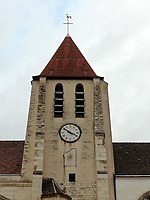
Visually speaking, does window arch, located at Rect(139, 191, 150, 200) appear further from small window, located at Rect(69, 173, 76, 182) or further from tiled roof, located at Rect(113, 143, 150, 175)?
small window, located at Rect(69, 173, 76, 182)

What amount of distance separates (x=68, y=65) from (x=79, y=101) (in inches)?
122

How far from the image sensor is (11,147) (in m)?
24.1

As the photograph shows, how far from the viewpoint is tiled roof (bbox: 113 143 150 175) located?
22.0m

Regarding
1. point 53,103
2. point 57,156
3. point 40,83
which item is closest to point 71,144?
point 57,156

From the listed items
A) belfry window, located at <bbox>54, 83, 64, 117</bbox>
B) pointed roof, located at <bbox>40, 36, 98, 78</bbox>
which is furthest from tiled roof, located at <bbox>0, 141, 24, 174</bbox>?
pointed roof, located at <bbox>40, 36, 98, 78</bbox>

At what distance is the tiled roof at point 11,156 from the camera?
70.5 ft

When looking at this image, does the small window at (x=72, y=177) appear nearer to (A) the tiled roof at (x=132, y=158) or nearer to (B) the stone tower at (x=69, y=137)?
(B) the stone tower at (x=69, y=137)

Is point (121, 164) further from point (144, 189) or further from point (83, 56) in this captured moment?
point (83, 56)

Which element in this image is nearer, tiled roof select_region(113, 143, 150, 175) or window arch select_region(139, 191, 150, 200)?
window arch select_region(139, 191, 150, 200)

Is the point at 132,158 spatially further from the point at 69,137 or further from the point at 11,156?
the point at 11,156

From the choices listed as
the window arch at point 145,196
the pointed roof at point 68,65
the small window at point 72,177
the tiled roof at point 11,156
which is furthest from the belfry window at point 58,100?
the window arch at point 145,196

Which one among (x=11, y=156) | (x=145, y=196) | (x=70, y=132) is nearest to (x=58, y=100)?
(x=70, y=132)

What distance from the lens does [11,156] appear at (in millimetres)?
22938

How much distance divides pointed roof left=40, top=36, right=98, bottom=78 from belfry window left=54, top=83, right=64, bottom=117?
0.76m
